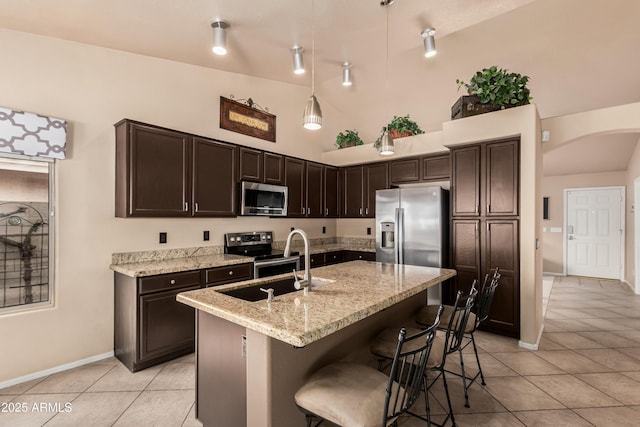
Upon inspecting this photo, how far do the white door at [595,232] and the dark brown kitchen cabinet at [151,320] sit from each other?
7.85 metres

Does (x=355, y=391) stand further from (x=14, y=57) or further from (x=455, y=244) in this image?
(x=14, y=57)

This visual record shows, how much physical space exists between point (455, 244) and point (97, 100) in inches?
162

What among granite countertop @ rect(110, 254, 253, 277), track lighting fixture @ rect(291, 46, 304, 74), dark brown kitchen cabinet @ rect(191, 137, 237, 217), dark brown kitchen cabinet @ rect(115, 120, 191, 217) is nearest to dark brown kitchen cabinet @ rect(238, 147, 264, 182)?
dark brown kitchen cabinet @ rect(191, 137, 237, 217)

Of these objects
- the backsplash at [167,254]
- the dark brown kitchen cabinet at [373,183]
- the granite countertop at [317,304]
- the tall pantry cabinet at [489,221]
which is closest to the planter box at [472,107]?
the tall pantry cabinet at [489,221]

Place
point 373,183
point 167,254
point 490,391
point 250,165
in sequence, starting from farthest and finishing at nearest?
point 373,183 < point 250,165 < point 167,254 < point 490,391

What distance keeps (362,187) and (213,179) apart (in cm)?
248

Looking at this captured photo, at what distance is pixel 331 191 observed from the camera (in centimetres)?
514

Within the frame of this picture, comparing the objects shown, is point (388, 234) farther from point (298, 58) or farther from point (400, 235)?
point (298, 58)

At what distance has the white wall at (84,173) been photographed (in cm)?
248

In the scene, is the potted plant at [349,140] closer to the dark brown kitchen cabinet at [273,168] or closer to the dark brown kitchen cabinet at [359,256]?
the dark brown kitchen cabinet at [273,168]

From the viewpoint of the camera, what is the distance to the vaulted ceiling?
95.4 inches

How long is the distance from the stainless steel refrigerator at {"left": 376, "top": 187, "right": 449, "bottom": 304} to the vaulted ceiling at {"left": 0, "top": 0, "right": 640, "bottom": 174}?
1.73 m

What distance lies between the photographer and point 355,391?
4.38 feet

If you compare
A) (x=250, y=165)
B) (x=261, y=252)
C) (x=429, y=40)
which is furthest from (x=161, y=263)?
(x=429, y=40)
